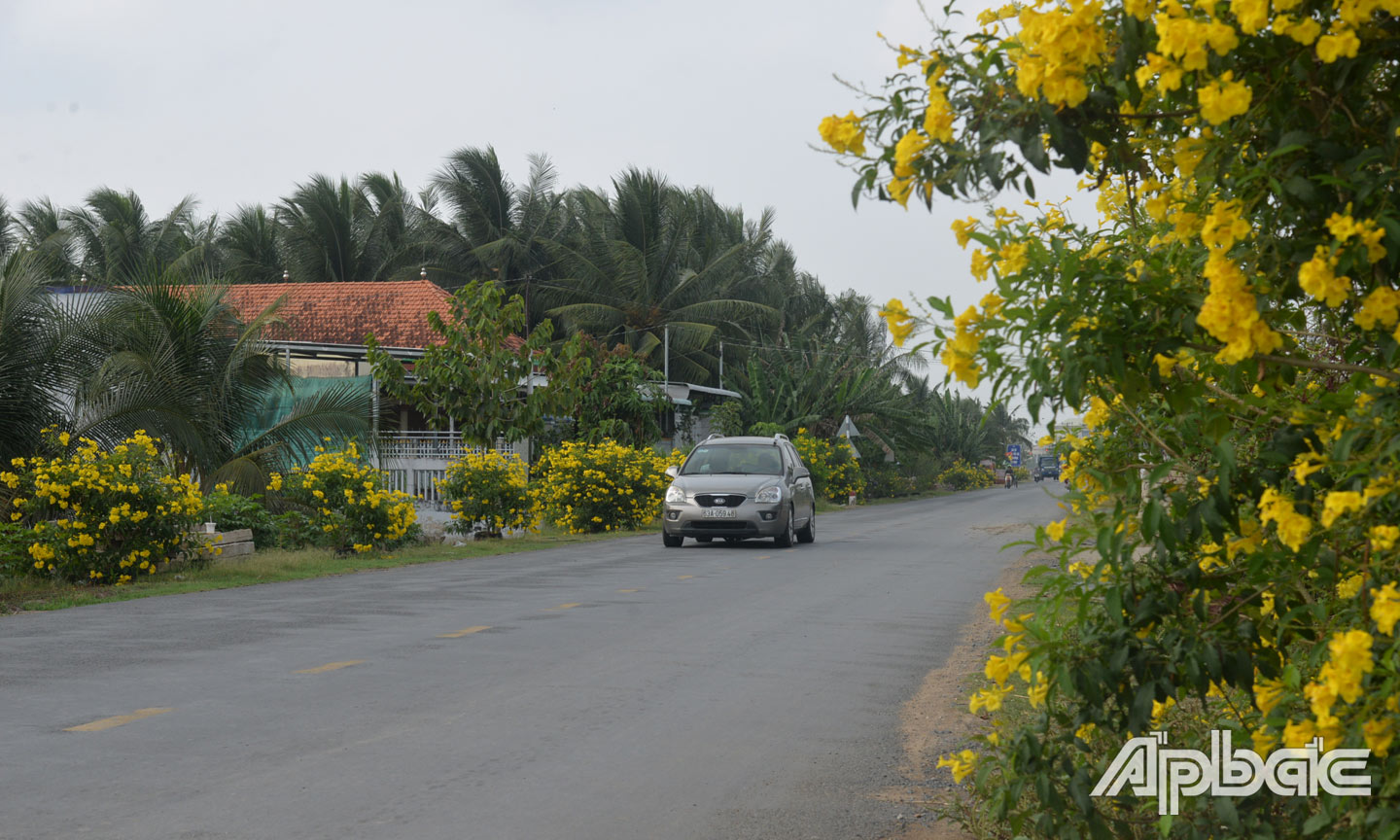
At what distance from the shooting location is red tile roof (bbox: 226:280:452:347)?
3509 centimetres

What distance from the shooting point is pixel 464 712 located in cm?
690

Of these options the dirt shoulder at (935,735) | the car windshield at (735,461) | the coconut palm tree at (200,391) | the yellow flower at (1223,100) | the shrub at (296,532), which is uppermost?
the coconut palm tree at (200,391)

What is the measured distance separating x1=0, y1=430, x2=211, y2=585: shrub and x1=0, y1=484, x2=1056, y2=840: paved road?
1.72m

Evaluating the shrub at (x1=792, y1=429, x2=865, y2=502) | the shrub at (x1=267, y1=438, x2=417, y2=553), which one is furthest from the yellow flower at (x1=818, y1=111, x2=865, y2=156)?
the shrub at (x1=792, y1=429, x2=865, y2=502)

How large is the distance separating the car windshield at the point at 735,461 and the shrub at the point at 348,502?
4.81 meters

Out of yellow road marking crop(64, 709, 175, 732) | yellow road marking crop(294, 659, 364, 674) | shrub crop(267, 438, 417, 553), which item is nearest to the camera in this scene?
yellow road marking crop(64, 709, 175, 732)

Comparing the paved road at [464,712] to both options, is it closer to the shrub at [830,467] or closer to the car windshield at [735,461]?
the car windshield at [735,461]

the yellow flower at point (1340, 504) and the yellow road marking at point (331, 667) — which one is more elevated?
the yellow flower at point (1340, 504)

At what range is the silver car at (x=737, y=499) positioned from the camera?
20.0m

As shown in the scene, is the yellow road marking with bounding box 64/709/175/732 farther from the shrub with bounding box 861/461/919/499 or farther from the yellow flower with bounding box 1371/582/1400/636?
the shrub with bounding box 861/461/919/499

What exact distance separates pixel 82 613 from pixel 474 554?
313 inches

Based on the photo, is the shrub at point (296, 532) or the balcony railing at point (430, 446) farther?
the balcony railing at point (430, 446)

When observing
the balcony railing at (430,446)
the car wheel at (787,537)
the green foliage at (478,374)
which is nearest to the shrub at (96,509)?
the green foliage at (478,374)

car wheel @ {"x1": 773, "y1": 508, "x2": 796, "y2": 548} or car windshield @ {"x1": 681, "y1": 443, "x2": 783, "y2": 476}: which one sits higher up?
car windshield @ {"x1": 681, "y1": 443, "x2": 783, "y2": 476}
